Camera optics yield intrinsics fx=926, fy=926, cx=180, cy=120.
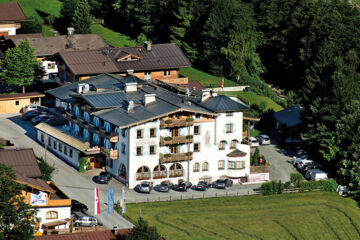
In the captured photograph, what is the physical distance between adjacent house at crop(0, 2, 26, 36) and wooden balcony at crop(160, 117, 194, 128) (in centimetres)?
6612

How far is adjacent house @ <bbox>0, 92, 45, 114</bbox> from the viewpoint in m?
148

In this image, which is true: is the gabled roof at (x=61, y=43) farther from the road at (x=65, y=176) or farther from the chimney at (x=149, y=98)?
the chimney at (x=149, y=98)

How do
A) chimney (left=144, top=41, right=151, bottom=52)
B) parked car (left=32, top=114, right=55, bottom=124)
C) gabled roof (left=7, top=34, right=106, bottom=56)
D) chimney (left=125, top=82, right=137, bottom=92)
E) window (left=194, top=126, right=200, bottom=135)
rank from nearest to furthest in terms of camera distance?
window (left=194, top=126, right=200, bottom=135) → chimney (left=125, top=82, right=137, bottom=92) → parked car (left=32, top=114, right=55, bottom=124) → chimney (left=144, top=41, right=151, bottom=52) → gabled roof (left=7, top=34, right=106, bottom=56)

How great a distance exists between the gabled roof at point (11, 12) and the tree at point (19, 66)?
93.4 feet

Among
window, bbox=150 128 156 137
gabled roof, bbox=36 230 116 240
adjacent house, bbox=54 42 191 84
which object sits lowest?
gabled roof, bbox=36 230 116 240

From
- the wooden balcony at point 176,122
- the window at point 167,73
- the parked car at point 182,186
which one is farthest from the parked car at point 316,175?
the window at point 167,73

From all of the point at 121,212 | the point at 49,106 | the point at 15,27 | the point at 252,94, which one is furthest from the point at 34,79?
the point at 121,212

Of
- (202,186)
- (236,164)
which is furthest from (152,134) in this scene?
(236,164)

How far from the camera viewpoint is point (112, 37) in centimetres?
18875

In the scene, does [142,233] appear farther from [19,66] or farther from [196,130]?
[19,66]

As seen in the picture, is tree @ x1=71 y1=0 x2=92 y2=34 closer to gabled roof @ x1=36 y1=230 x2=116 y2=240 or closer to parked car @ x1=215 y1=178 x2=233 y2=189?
parked car @ x1=215 y1=178 x2=233 y2=189

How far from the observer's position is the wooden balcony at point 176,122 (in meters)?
123

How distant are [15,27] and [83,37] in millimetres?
19689

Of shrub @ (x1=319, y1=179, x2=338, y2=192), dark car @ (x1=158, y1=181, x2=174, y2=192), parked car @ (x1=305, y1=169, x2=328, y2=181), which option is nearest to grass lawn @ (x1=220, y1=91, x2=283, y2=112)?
parked car @ (x1=305, y1=169, x2=328, y2=181)
